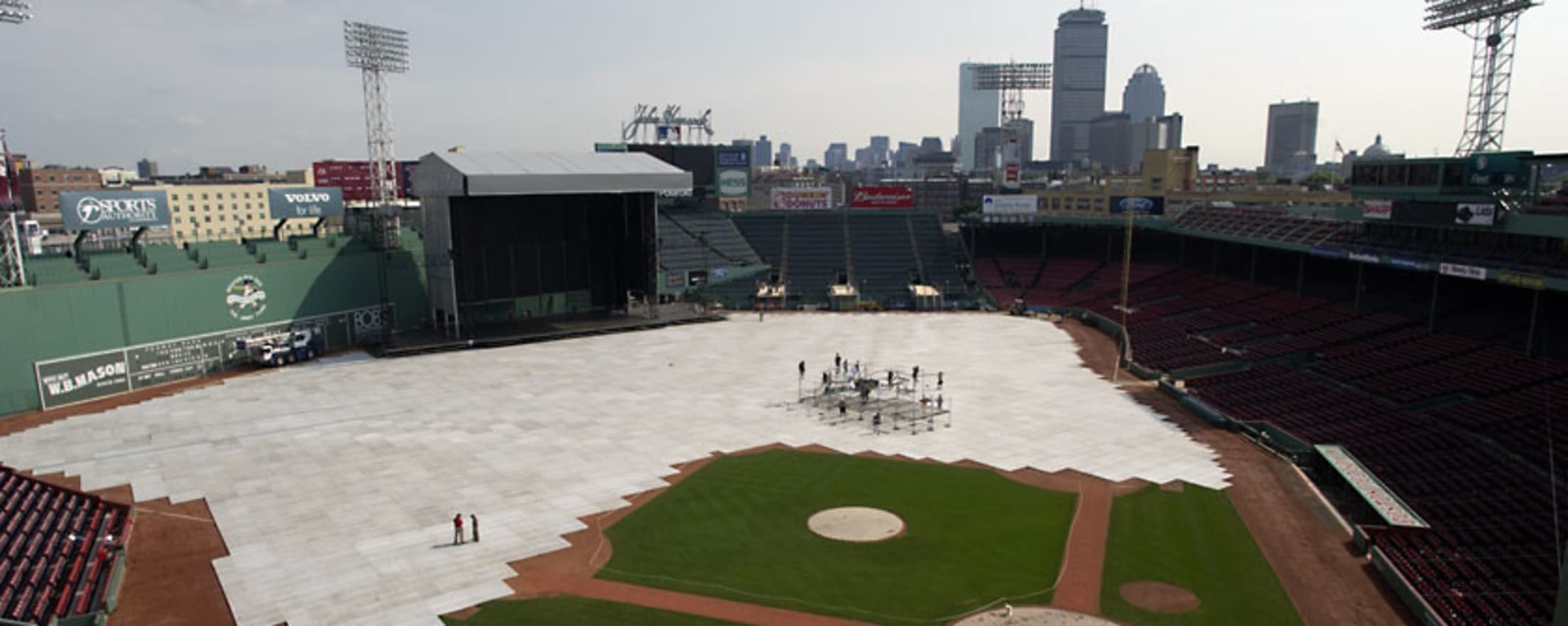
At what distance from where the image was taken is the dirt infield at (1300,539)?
25.5 m

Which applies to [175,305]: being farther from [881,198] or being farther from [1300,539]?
[881,198]

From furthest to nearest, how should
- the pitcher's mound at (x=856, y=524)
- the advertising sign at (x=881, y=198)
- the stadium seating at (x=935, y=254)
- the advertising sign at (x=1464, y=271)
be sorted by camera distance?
the advertising sign at (x=881, y=198) < the stadium seating at (x=935, y=254) < the advertising sign at (x=1464, y=271) < the pitcher's mound at (x=856, y=524)

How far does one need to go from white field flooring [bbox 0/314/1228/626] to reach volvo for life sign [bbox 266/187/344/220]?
40.8 feet

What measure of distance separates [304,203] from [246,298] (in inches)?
357

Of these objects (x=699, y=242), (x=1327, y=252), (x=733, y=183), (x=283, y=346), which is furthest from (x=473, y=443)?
(x=733, y=183)

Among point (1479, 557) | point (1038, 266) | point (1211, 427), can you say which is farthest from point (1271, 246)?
point (1479, 557)

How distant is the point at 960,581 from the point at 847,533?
509 centimetres

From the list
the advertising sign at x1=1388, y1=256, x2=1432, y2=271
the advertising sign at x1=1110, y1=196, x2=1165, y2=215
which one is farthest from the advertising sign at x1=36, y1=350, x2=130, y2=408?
the advertising sign at x1=1110, y1=196, x2=1165, y2=215

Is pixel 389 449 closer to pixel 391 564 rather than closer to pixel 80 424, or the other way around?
pixel 391 564

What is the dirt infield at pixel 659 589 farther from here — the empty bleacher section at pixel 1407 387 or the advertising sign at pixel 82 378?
the advertising sign at pixel 82 378

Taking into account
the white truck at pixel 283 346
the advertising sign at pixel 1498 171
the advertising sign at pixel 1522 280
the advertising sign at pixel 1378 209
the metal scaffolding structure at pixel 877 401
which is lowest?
the metal scaffolding structure at pixel 877 401

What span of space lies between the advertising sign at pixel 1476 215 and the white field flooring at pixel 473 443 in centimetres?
1966

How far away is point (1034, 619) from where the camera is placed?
25.0m

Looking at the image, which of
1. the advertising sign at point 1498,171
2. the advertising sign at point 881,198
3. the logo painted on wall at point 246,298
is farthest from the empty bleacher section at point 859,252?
the logo painted on wall at point 246,298
